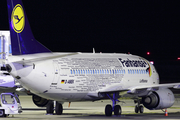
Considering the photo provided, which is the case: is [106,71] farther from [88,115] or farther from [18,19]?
[18,19]

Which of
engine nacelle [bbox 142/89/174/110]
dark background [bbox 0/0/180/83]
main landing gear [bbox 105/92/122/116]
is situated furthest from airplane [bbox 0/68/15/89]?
dark background [bbox 0/0/180/83]

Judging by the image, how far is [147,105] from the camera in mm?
31031

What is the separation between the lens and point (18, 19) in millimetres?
25844

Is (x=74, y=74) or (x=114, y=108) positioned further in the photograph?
(x=114, y=108)

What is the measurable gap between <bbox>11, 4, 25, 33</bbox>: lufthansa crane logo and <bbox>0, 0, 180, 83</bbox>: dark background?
90677 millimetres

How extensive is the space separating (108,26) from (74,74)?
94613 millimetres

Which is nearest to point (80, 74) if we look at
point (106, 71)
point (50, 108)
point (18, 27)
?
point (106, 71)

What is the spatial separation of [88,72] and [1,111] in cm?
683

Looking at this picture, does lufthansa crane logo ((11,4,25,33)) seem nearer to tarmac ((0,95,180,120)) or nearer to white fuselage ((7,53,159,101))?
white fuselage ((7,53,159,101))

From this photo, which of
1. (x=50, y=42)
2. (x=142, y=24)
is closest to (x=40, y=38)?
(x=50, y=42)

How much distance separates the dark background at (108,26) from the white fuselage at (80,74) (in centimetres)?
8259

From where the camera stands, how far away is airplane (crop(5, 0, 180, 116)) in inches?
1020

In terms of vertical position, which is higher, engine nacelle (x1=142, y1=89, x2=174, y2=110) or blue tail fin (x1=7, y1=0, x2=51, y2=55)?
blue tail fin (x1=7, y1=0, x2=51, y2=55)

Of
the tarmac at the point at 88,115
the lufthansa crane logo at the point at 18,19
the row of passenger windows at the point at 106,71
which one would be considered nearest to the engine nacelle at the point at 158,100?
the tarmac at the point at 88,115
